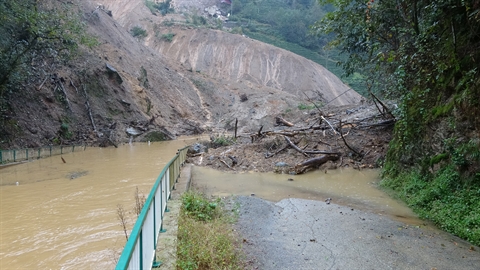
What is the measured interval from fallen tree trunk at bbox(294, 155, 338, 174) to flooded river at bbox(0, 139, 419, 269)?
419mm

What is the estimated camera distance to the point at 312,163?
13.0 m

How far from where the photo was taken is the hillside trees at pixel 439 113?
6820 mm

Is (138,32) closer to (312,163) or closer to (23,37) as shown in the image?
(23,37)

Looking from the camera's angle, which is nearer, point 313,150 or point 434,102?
point 434,102

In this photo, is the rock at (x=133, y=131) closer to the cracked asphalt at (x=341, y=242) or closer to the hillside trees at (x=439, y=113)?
the hillside trees at (x=439, y=113)

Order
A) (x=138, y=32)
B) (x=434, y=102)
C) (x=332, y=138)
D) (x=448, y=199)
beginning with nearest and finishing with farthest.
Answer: (x=448, y=199)
(x=434, y=102)
(x=332, y=138)
(x=138, y=32)

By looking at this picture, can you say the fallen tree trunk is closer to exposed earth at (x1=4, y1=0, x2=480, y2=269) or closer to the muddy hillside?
exposed earth at (x1=4, y1=0, x2=480, y2=269)

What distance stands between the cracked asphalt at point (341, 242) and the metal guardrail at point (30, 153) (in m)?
13.5

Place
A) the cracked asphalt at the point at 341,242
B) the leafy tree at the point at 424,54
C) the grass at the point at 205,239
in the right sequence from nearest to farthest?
the grass at the point at 205,239
the cracked asphalt at the point at 341,242
the leafy tree at the point at 424,54

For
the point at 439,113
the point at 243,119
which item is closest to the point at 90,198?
the point at 439,113

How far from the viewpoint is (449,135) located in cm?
796

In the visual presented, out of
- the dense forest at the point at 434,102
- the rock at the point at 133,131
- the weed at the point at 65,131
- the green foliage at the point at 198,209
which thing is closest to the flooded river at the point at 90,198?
the dense forest at the point at 434,102

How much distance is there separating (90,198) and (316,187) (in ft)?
22.8

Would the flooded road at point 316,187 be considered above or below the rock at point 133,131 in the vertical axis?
below
